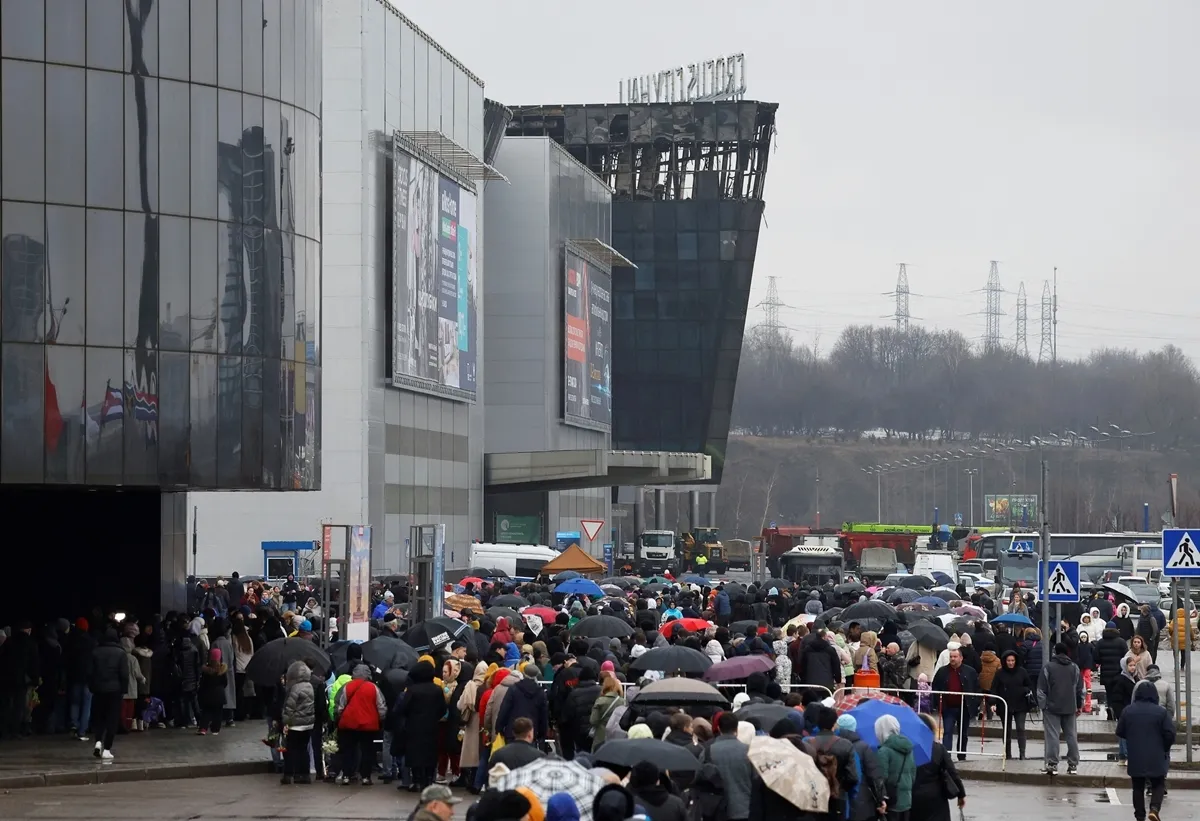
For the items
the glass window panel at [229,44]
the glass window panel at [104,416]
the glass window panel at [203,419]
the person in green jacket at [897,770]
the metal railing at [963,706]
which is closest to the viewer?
the person in green jacket at [897,770]

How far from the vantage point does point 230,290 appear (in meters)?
28.2

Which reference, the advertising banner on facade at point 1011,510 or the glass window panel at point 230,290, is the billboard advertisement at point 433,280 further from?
the advertising banner on facade at point 1011,510

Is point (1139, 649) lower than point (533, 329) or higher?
lower

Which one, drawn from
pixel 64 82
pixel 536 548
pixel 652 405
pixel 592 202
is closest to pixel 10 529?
pixel 64 82

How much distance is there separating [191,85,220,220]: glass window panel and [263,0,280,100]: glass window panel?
1.34 m

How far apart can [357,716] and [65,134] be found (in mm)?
9787

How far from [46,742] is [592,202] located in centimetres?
7125

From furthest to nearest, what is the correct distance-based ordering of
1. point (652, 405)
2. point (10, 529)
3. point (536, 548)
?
1. point (652, 405)
2. point (536, 548)
3. point (10, 529)

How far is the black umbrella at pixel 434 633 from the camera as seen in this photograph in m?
25.8

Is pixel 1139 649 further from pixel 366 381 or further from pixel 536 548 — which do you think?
pixel 536 548

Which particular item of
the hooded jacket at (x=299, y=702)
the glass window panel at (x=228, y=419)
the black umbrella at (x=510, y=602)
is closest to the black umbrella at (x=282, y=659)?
the hooded jacket at (x=299, y=702)

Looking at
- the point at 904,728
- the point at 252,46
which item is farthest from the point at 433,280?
the point at 904,728

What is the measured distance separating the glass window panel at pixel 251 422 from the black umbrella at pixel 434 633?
13.3 ft

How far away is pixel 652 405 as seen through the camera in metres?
117
